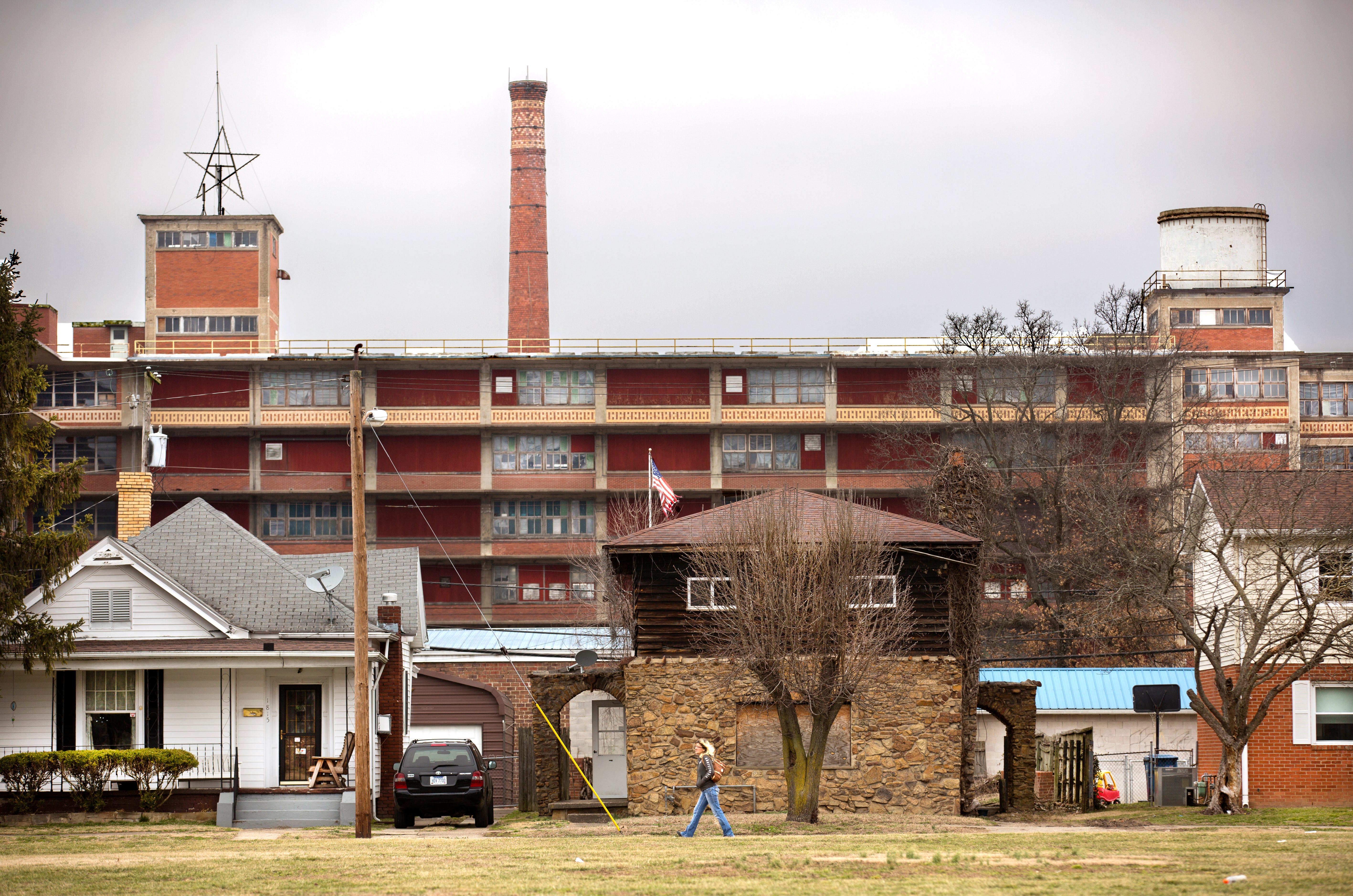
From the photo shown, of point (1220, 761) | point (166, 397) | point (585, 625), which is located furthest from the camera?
point (166, 397)

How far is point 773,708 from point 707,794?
836 centimetres

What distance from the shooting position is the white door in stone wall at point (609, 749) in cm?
3753

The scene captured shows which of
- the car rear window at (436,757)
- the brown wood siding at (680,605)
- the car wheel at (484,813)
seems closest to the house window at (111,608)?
the car rear window at (436,757)

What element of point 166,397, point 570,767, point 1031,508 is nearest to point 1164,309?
point 1031,508

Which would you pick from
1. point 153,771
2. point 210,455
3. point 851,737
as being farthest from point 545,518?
point 851,737

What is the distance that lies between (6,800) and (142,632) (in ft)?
13.9

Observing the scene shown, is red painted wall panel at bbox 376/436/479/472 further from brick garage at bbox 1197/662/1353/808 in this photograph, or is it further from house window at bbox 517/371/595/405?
brick garage at bbox 1197/662/1353/808

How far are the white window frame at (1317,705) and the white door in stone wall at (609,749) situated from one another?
1468 cm

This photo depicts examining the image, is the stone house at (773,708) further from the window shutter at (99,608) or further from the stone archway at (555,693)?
the window shutter at (99,608)

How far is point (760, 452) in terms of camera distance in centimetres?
7838

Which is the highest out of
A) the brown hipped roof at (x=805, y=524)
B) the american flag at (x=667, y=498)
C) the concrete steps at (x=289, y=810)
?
the american flag at (x=667, y=498)

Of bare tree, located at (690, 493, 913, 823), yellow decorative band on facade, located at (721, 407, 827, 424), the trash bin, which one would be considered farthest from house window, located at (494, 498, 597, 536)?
bare tree, located at (690, 493, 913, 823)

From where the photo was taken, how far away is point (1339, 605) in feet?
113

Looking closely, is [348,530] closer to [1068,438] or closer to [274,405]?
[274,405]
